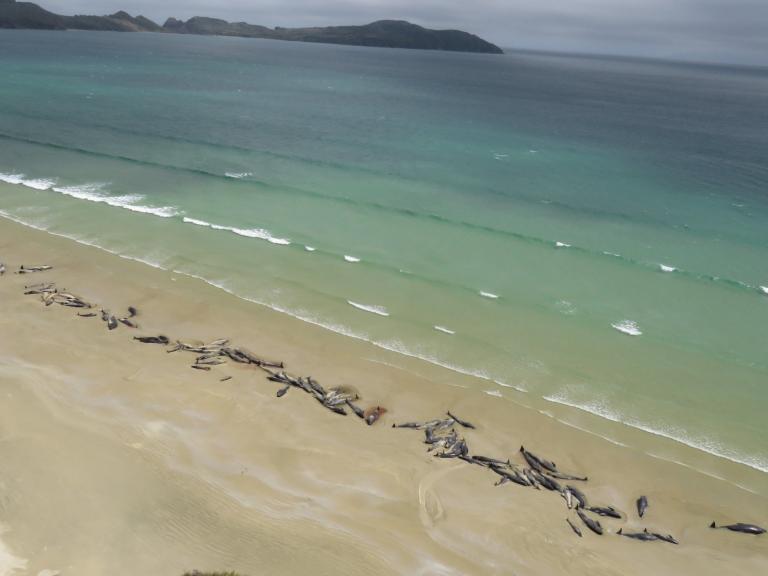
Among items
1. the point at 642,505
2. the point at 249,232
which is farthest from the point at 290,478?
the point at 249,232

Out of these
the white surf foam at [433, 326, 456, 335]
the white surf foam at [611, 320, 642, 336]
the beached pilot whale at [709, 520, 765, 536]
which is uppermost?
the white surf foam at [611, 320, 642, 336]

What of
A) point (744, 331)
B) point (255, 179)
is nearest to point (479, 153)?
point (255, 179)

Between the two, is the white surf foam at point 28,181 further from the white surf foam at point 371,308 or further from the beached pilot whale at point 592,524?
the beached pilot whale at point 592,524

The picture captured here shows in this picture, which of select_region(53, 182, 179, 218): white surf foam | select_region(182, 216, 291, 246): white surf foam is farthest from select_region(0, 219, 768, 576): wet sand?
select_region(53, 182, 179, 218): white surf foam

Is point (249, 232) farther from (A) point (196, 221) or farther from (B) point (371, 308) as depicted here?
(B) point (371, 308)

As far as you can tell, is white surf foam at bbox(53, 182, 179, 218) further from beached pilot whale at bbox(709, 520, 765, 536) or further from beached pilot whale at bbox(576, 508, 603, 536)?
beached pilot whale at bbox(709, 520, 765, 536)

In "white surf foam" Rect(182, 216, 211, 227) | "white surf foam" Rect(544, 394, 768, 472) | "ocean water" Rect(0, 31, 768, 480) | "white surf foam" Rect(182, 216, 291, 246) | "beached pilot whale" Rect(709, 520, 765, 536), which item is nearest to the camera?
"beached pilot whale" Rect(709, 520, 765, 536)
